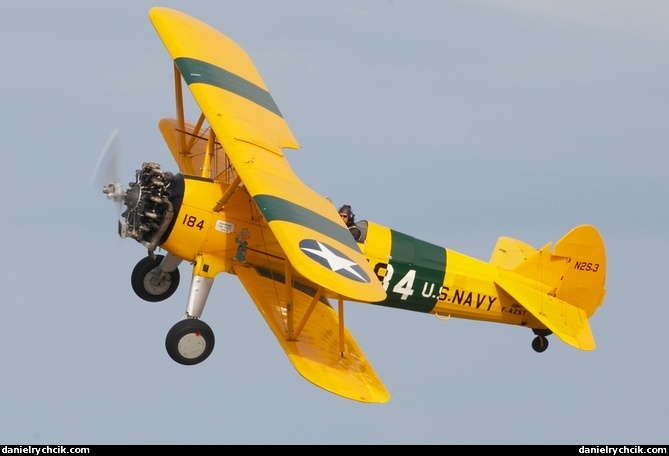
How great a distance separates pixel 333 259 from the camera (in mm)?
13820

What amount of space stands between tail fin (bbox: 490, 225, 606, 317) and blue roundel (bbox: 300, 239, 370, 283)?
420 centimetres

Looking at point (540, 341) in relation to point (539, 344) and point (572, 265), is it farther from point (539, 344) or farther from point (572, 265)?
point (572, 265)


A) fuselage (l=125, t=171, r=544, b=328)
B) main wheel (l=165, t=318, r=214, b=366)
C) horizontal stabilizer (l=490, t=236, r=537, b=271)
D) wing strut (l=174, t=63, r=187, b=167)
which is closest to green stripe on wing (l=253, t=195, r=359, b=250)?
fuselage (l=125, t=171, r=544, b=328)

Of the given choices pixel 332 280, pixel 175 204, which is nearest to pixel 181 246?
pixel 175 204

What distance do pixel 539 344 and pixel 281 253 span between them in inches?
149

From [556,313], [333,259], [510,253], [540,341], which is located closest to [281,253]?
[333,259]

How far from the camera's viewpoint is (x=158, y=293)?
679 inches

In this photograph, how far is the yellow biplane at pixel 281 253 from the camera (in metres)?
14.8

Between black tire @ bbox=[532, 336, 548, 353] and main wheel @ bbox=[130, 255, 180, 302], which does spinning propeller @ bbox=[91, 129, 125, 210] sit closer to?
main wheel @ bbox=[130, 255, 180, 302]

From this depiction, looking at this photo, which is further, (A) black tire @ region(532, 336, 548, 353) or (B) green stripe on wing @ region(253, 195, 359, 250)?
(A) black tire @ region(532, 336, 548, 353)

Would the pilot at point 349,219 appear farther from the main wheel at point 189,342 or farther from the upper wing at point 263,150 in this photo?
the main wheel at point 189,342

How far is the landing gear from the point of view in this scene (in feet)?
58.6

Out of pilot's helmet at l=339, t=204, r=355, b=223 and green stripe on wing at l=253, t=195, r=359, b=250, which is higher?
pilot's helmet at l=339, t=204, r=355, b=223

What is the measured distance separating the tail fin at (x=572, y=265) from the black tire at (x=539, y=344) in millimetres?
562
